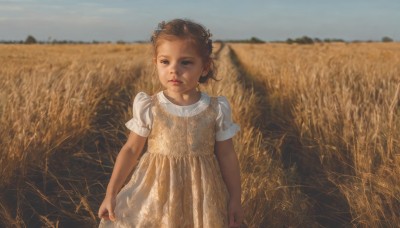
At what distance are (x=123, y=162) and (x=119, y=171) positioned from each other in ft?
0.11

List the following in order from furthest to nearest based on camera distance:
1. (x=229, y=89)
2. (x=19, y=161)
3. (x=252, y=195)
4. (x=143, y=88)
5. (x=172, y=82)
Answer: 1. (x=143, y=88)
2. (x=229, y=89)
3. (x=19, y=161)
4. (x=252, y=195)
5. (x=172, y=82)

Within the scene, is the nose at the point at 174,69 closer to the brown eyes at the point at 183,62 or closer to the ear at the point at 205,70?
the brown eyes at the point at 183,62

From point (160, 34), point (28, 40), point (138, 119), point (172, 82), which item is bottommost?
point (28, 40)

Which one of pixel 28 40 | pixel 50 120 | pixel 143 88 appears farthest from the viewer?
pixel 28 40

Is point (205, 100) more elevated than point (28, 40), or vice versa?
point (205, 100)

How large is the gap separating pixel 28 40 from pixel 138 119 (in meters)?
57.2

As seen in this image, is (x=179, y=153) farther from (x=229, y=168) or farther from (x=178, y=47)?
(x=178, y=47)

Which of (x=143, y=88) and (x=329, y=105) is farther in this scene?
(x=143, y=88)

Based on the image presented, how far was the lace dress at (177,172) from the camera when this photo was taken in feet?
5.78

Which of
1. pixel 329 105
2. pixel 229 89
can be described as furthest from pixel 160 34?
pixel 229 89

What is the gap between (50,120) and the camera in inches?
140

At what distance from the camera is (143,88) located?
5336 mm

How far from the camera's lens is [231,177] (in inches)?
72.7

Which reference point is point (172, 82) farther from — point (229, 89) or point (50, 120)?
point (229, 89)
